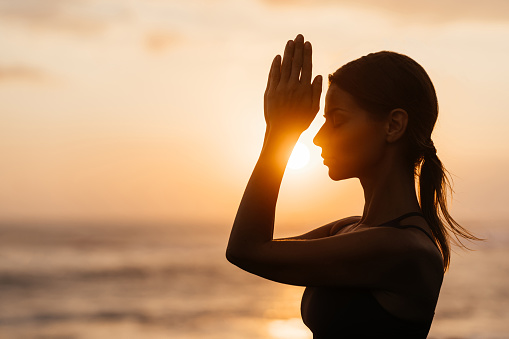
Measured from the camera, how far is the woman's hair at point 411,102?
105 inches

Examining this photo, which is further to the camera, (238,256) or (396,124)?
(396,124)

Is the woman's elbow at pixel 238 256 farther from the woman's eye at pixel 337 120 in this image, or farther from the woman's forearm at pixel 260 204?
the woman's eye at pixel 337 120

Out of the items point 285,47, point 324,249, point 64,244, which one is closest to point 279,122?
point 285,47

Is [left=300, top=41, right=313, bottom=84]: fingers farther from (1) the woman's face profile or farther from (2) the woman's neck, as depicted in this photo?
(2) the woman's neck

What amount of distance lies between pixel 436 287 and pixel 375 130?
2.16ft

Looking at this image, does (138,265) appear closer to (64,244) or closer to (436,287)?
(64,244)

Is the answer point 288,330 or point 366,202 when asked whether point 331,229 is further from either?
point 288,330

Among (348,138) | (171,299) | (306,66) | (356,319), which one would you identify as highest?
(171,299)

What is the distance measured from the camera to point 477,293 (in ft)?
86.4

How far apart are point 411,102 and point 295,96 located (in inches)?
18.7

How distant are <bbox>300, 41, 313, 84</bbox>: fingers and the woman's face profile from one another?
222 millimetres

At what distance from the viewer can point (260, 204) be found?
98.0 inches

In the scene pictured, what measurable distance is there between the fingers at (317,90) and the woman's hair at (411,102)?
0.19m

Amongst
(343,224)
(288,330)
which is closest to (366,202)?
(343,224)
